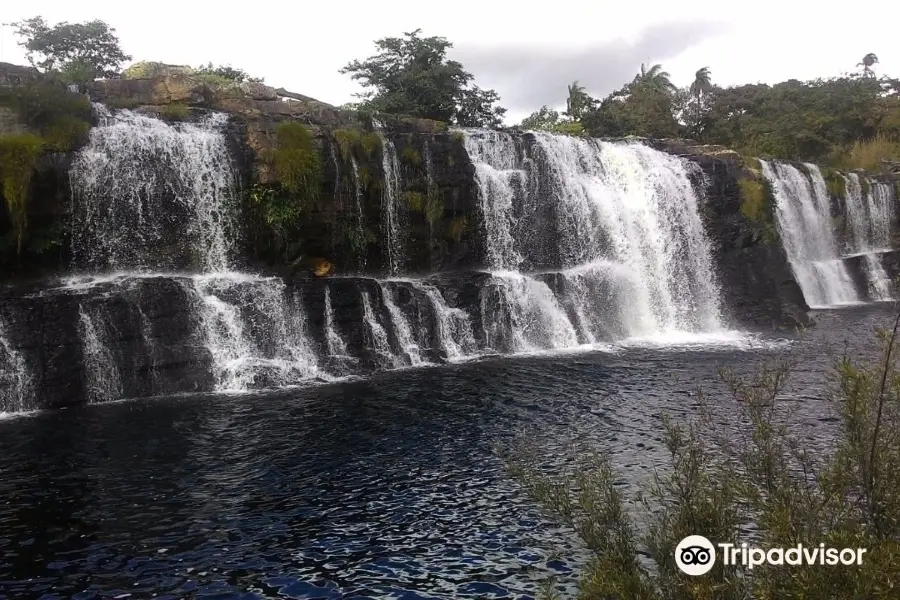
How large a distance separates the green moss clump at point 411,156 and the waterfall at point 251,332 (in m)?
7.34

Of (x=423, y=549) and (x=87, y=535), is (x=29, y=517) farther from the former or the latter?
(x=423, y=549)

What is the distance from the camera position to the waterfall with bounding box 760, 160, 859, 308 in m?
33.9

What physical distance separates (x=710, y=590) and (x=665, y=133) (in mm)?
52514

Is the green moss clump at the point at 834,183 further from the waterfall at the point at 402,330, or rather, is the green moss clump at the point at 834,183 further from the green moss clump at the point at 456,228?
the waterfall at the point at 402,330

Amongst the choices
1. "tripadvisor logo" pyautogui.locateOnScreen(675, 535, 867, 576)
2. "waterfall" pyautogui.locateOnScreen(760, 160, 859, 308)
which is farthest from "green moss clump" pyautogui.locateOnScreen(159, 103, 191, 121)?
"waterfall" pyautogui.locateOnScreen(760, 160, 859, 308)

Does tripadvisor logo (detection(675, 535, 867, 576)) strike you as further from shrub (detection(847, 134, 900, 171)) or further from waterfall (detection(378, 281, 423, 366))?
shrub (detection(847, 134, 900, 171))

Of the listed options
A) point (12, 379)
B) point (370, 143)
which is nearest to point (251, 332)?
point (12, 379)

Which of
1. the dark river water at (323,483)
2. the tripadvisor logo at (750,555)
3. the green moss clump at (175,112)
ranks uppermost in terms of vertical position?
the green moss clump at (175,112)

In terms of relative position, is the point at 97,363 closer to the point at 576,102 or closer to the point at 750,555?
the point at 750,555

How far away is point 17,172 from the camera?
17.5 m

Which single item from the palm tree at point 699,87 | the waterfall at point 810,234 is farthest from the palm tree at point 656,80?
the waterfall at point 810,234

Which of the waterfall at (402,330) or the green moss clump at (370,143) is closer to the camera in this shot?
the waterfall at (402,330)

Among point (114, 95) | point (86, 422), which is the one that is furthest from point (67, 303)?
point (114, 95)

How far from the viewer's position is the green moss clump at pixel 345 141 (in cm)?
2267
